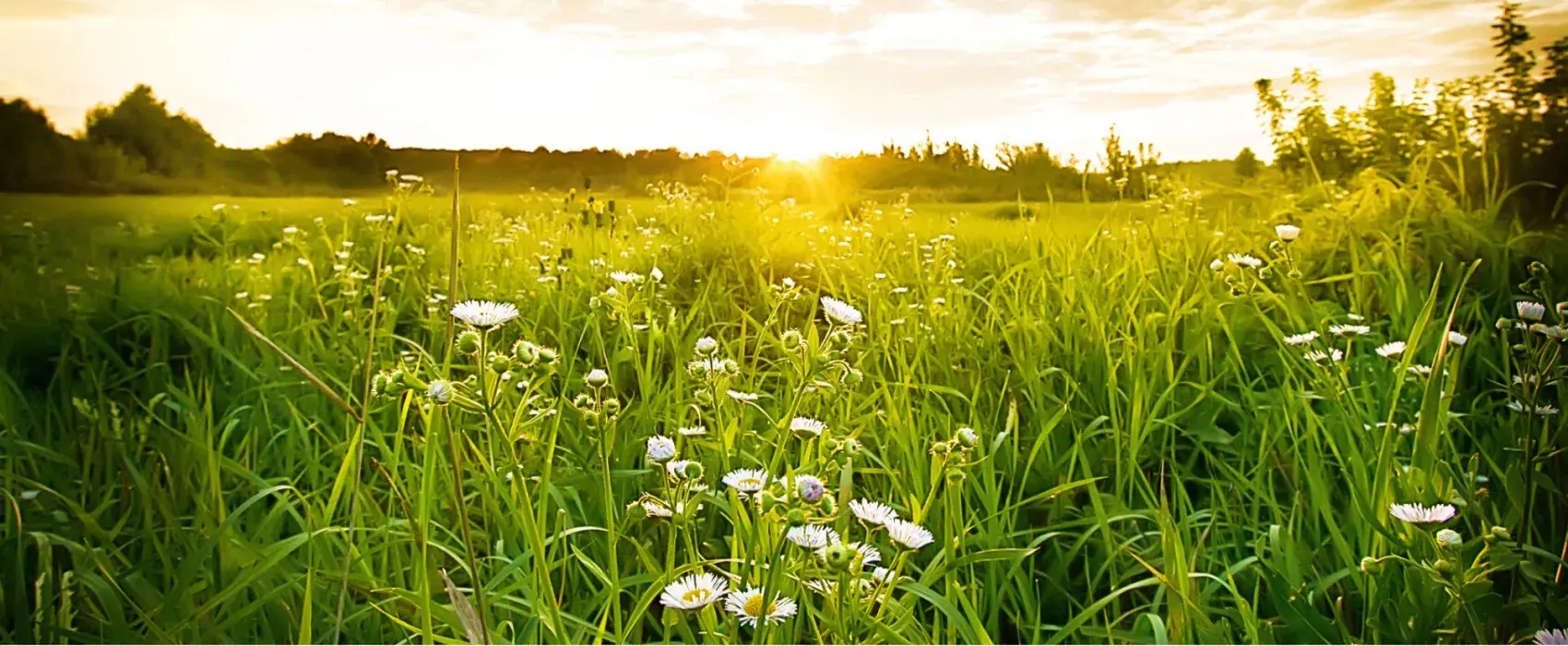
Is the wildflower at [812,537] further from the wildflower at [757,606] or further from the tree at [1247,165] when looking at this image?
the tree at [1247,165]

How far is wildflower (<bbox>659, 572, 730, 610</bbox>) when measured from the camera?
2.18 ft

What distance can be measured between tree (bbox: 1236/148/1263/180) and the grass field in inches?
3.0

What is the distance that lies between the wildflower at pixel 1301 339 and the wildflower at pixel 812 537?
80 centimetres

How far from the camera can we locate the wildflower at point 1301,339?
1117 millimetres

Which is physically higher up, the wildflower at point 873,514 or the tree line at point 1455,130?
the tree line at point 1455,130

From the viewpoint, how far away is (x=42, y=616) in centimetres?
92

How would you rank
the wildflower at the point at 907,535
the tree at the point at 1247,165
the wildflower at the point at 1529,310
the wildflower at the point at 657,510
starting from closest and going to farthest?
the wildflower at the point at 907,535
the wildflower at the point at 657,510
the wildflower at the point at 1529,310
the tree at the point at 1247,165

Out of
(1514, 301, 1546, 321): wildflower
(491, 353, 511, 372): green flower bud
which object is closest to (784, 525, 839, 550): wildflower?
(491, 353, 511, 372): green flower bud

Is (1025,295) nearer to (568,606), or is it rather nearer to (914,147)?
(914,147)

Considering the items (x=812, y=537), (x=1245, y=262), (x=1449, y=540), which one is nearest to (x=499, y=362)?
(x=812, y=537)

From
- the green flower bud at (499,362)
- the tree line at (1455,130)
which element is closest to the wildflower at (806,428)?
the green flower bud at (499,362)

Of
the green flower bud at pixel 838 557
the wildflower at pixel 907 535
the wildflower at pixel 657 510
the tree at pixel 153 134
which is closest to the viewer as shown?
the green flower bud at pixel 838 557

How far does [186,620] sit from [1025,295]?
44.6 inches

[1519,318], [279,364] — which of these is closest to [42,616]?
[279,364]
